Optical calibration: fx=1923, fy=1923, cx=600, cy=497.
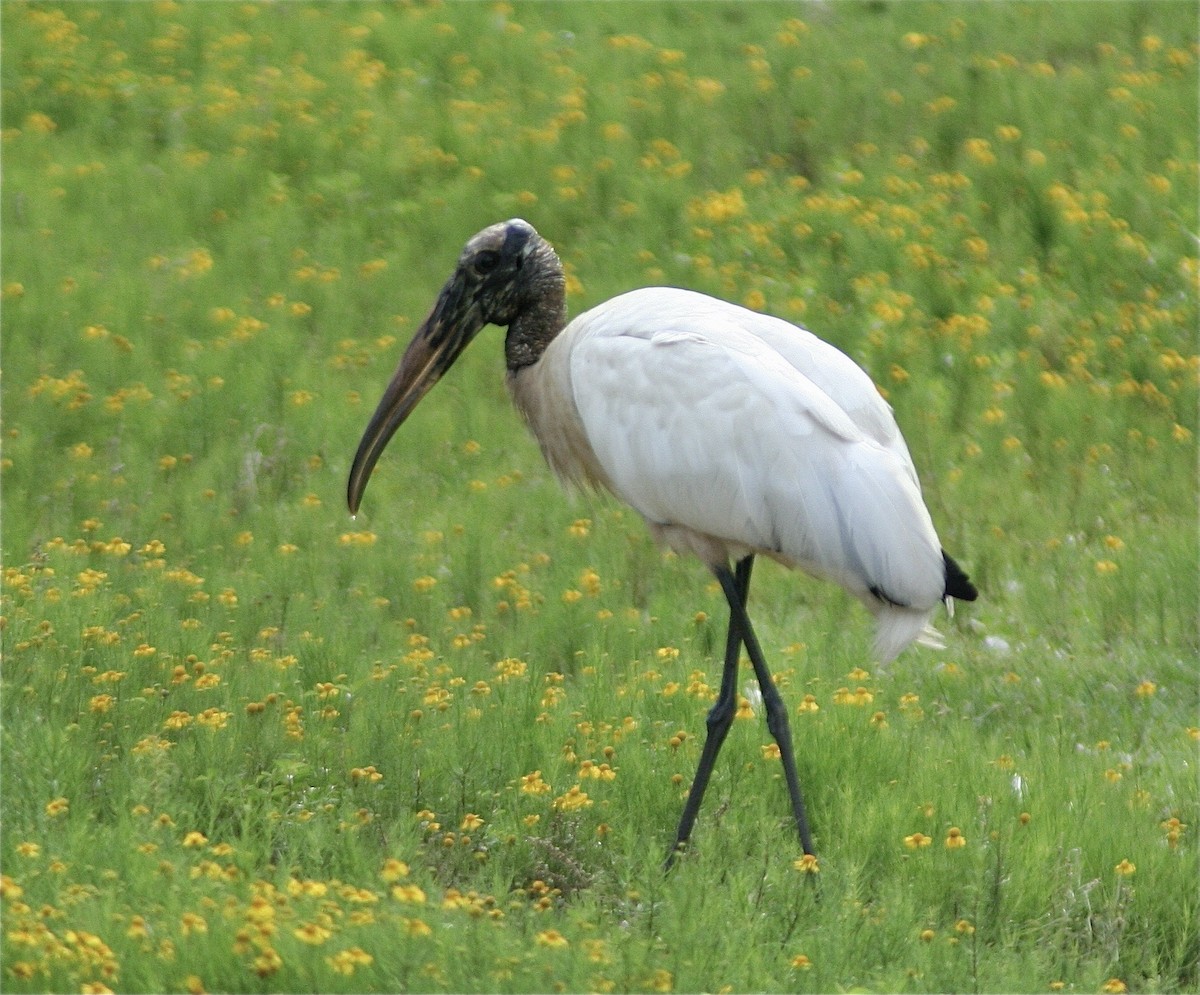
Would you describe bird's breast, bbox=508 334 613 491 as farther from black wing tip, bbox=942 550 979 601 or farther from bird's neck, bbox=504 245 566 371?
black wing tip, bbox=942 550 979 601

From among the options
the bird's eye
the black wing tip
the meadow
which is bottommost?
the meadow

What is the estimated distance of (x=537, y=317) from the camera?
244 inches

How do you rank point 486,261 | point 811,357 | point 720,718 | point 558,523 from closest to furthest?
point 811,357 → point 720,718 → point 486,261 → point 558,523

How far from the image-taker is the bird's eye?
20.1ft

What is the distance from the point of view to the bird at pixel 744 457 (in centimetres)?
522

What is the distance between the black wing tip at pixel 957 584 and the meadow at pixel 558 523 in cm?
62

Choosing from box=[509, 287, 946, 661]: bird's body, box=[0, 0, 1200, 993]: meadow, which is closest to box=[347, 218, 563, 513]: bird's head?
box=[509, 287, 946, 661]: bird's body

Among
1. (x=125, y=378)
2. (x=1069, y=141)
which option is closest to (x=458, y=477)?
(x=125, y=378)

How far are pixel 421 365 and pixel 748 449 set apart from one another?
4.45 feet

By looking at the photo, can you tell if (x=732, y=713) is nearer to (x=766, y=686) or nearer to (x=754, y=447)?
(x=766, y=686)

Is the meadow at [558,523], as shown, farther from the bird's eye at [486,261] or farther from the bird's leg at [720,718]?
the bird's eye at [486,261]

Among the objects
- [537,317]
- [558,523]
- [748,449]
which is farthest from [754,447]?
[558,523]

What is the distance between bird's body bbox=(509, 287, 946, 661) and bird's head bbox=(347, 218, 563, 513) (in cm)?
47

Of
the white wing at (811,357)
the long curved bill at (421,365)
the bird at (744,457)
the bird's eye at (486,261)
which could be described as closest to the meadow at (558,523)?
the bird at (744,457)
